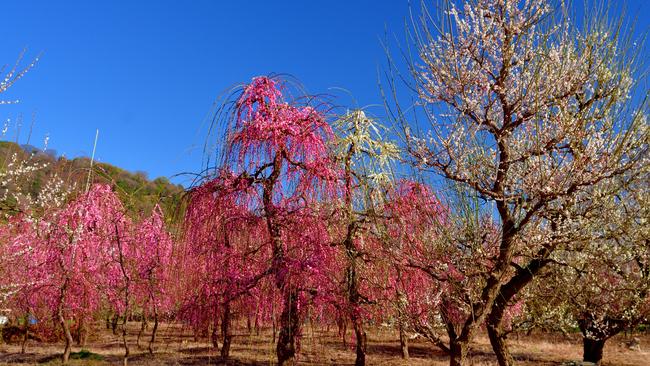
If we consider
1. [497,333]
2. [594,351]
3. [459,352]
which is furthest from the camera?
[594,351]

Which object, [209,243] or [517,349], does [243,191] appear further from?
[517,349]

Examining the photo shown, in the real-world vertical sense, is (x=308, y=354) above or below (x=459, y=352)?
below

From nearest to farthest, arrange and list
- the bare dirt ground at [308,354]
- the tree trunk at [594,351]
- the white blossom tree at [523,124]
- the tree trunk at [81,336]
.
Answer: the white blossom tree at [523,124], the bare dirt ground at [308,354], the tree trunk at [594,351], the tree trunk at [81,336]

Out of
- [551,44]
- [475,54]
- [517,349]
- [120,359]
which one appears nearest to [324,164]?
[475,54]

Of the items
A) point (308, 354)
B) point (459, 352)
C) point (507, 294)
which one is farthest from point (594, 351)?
point (459, 352)

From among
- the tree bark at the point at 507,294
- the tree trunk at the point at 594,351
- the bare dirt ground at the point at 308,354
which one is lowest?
the bare dirt ground at the point at 308,354

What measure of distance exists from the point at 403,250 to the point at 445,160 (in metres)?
1.41

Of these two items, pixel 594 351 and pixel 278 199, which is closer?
pixel 278 199

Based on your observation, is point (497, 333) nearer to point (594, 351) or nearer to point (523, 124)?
point (523, 124)

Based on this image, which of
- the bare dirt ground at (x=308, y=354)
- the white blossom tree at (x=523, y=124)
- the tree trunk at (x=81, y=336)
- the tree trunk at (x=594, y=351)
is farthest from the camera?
the tree trunk at (x=81, y=336)

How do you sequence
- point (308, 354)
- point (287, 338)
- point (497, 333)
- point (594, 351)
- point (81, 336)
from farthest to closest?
1. point (81, 336)
2. point (308, 354)
3. point (594, 351)
4. point (497, 333)
5. point (287, 338)

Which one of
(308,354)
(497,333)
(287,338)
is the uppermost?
(497,333)

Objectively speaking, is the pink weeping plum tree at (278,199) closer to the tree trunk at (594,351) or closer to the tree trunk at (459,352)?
the tree trunk at (459,352)

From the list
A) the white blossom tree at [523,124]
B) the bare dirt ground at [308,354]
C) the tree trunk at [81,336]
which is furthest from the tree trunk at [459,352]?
the tree trunk at [81,336]
